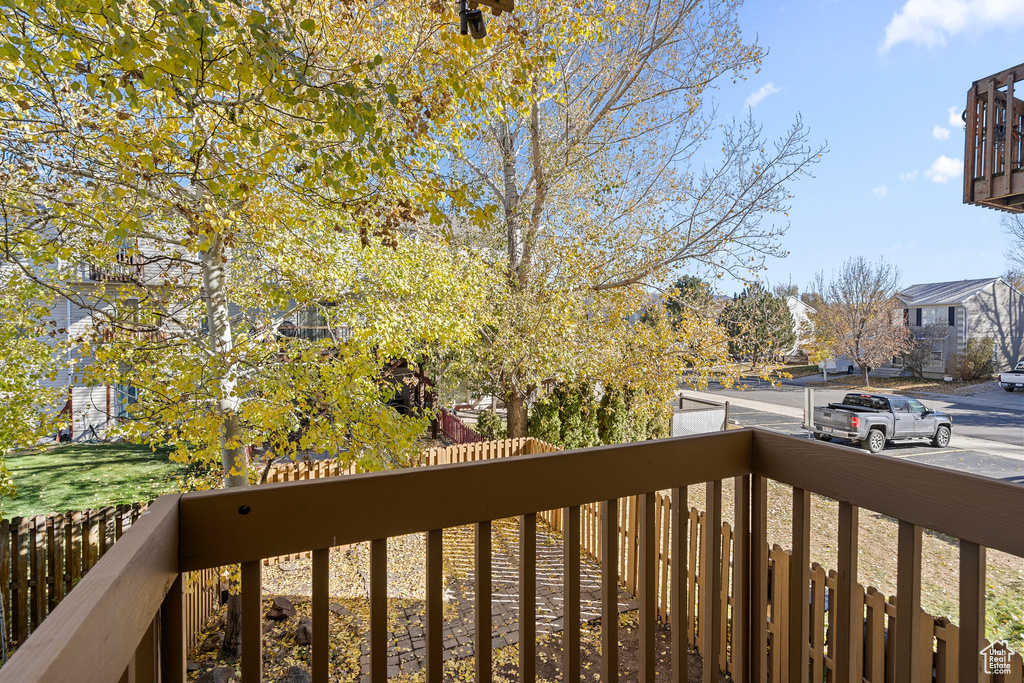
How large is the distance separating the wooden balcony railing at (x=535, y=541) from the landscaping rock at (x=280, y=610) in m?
3.47

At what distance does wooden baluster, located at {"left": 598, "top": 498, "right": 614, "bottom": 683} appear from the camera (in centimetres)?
102

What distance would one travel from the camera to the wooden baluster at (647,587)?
1077mm

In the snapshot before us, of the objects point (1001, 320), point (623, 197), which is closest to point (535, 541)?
point (1001, 320)

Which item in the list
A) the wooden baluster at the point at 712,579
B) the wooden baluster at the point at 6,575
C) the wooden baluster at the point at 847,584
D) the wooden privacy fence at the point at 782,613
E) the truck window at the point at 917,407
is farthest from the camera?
the truck window at the point at 917,407

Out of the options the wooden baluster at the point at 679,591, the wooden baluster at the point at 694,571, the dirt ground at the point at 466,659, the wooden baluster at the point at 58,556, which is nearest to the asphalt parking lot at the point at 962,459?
the wooden baluster at the point at 694,571

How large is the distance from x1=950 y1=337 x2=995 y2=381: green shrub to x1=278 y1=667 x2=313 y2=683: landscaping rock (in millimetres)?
5056

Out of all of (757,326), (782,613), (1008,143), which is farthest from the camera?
(757,326)

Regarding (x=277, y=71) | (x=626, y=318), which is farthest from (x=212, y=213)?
(x=626, y=318)

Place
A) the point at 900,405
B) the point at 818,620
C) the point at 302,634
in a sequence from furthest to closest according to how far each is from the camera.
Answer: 1. the point at 900,405
2. the point at 302,634
3. the point at 818,620

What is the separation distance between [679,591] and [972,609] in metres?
0.52

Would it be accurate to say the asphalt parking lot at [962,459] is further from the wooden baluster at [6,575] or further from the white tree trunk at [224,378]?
the wooden baluster at [6,575]

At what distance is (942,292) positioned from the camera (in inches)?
182

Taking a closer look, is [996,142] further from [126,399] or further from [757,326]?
[126,399]

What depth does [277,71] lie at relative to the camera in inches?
72.0
